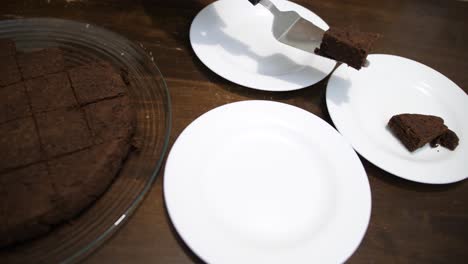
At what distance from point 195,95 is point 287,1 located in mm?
1006

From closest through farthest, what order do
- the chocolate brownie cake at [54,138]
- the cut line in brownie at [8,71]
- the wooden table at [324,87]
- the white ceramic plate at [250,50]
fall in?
the chocolate brownie cake at [54,138] < the wooden table at [324,87] < the cut line in brownie at [8,71] < the white ceramic plate at [250,50]

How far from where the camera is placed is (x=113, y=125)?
142cm

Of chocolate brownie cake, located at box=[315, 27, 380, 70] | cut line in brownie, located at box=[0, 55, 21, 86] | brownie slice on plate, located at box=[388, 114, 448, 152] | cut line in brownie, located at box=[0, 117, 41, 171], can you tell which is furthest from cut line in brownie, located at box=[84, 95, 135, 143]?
brownie slice on plate, located at box=[388, 114, 448, 152]

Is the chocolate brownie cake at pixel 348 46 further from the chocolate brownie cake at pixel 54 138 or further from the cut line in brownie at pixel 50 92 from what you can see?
the cut line in brownie at pixel 50 92

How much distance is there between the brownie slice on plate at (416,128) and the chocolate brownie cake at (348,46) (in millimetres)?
351

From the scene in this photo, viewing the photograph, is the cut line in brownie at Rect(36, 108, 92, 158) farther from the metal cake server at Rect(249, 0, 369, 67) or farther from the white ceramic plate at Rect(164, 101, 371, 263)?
the metal cake server at Rect(249, 0, 369, 67)

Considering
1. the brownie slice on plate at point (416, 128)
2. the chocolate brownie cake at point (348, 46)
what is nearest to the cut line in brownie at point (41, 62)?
the chocolate brownie cake at point (348, 46)

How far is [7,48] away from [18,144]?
1.91ft

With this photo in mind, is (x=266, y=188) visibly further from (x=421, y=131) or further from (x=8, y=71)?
(x=8, y=71)

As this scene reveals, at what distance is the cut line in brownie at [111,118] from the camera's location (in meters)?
1.39

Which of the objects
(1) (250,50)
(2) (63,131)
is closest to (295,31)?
(1) (250,50)

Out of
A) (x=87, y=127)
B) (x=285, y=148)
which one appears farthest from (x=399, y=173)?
(x=87, y=127)

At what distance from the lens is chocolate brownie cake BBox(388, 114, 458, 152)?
1554mm

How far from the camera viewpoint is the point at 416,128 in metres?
1.57
